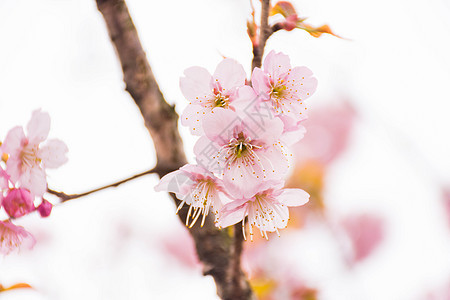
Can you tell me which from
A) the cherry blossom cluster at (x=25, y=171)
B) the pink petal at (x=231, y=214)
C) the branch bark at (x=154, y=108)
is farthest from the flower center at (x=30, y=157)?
the pink petal at (x=231, y=214)

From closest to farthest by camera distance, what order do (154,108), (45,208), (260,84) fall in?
(260,84) → (45,208) → (154,108)

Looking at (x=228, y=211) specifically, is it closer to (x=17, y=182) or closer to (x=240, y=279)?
(x=240, y=279)

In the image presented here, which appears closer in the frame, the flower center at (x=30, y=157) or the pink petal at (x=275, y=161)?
the pink petal at (x=275, y=161)

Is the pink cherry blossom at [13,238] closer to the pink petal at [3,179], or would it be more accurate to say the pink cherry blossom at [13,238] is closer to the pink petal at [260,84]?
the pink petal at [3,179]

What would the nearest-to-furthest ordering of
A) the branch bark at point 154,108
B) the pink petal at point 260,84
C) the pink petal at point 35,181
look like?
1. the pink petal at point 260,84
2. the pink petal at point 35,181
3. the branch bark at point 154,108

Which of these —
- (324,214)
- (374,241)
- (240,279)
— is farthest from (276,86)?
(374,241)

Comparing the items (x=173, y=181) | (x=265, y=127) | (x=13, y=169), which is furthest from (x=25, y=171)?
(x=265, y=127)

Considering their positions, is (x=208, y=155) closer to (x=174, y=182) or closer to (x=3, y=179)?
(x=174, y=182)

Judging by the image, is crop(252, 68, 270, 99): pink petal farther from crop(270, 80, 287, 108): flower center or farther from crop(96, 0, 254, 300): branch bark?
crop(96, 0, 254, 300): branch bark
